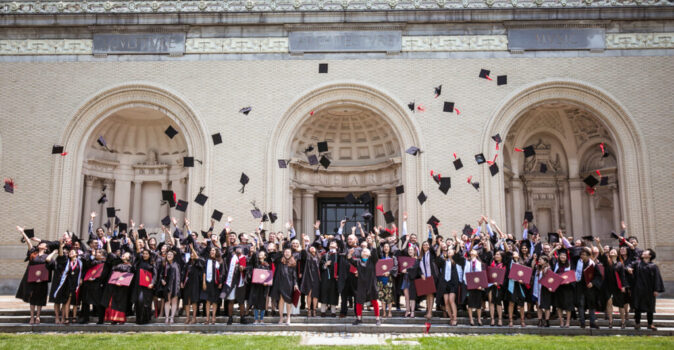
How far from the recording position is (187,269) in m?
9.94

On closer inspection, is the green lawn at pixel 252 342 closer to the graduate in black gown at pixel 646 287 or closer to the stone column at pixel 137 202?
the graduate in black gown at pixel 646 287

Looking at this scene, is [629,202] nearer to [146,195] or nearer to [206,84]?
[206,84]

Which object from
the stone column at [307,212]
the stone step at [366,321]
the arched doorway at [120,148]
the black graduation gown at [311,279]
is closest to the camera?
the stone step at [366,321]

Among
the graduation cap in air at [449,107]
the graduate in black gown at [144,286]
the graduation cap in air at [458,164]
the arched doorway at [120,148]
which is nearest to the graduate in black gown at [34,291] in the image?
the graduate in black gown at [144,286]

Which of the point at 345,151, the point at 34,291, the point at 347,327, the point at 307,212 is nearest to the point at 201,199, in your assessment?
the point at 307,212

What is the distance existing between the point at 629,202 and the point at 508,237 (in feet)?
20.7

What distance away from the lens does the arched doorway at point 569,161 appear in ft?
49.3

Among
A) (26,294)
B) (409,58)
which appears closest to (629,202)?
(409,58)

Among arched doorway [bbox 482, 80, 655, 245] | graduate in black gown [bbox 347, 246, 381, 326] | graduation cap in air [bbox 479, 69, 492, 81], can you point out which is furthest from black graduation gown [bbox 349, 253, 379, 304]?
graduation cap in air [bbox 479, 69, 492, 81]

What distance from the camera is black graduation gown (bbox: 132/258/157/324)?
375 inches

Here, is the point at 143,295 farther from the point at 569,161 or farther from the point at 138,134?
the point at 569,161

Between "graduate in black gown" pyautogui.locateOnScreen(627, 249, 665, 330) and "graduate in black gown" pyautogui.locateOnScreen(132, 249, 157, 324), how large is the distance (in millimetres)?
9131

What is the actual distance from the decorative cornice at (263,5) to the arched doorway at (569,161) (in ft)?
8.93

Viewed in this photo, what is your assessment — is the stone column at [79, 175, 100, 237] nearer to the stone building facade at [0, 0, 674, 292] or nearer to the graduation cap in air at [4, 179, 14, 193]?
the stone building facade at [0, 0, 674, 292]
